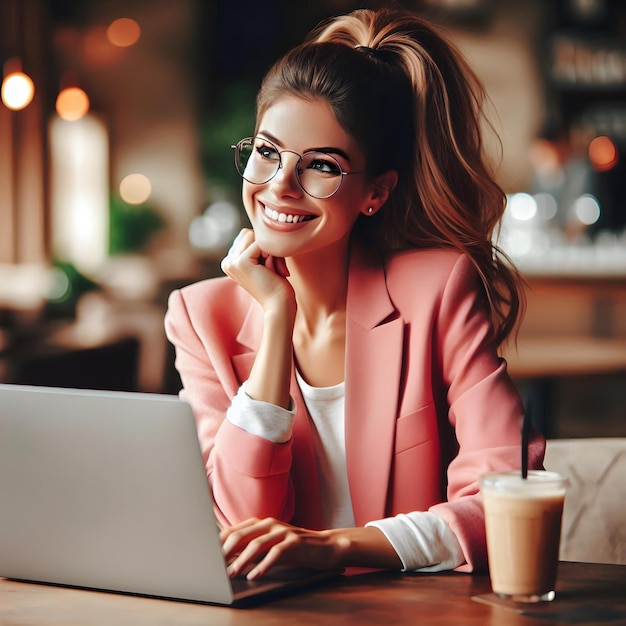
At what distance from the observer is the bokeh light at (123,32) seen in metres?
7.59

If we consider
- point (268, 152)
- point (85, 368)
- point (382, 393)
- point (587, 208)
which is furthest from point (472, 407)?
point (587, 208)

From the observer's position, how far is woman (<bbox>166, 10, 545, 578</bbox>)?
1586 millimetres

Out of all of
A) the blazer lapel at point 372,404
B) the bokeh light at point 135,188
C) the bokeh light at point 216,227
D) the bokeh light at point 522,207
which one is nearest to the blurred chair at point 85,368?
the blazer lapel at point 372,404

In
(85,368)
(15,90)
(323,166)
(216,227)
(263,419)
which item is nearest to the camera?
(263,419)

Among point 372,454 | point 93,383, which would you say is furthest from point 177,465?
point 93,383

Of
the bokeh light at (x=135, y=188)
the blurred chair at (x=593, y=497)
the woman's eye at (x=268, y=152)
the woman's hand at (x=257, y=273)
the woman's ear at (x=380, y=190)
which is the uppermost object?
the bokeh light at (x=135, y=188)

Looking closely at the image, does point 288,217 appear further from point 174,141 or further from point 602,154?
point 174,141

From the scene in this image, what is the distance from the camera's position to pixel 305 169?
1633 millimetres

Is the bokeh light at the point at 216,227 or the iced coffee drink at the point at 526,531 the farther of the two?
the bokeh light at the point at 216,227

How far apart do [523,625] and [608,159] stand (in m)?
6.07

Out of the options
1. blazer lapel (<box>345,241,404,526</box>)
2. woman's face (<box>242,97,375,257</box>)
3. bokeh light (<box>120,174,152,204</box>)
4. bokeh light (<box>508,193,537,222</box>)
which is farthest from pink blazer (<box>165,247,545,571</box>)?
bokeh light (<box>120,174,152,204</box>)

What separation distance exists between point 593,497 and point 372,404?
38 cm

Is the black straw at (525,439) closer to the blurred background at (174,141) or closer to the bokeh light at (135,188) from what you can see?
the blurred background at (174,141)

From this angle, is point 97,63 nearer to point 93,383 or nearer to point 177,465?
point 93,383
